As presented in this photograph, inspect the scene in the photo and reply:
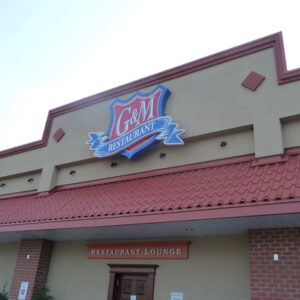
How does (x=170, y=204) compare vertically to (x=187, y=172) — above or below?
below

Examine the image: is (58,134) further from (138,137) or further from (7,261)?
(7,261)

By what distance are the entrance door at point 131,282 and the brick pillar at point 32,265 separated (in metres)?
2.79

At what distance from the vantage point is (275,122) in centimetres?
855

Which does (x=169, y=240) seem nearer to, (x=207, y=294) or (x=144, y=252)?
(x=144, y=252)

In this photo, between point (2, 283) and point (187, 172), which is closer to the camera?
point (187, 172)

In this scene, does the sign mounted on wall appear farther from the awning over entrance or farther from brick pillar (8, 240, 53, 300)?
brick pillar (8, 240, 53, 300)

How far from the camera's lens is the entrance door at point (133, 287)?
9.30 meters

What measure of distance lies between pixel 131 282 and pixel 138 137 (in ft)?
14.2

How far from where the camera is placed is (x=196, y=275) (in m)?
8.57

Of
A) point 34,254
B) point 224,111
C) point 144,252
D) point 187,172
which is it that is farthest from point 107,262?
point 224,111

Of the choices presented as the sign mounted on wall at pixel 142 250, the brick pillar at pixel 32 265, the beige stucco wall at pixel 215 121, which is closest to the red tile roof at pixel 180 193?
the beige stucco wall at pixel 215 121

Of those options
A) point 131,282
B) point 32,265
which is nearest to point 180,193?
point 131,282

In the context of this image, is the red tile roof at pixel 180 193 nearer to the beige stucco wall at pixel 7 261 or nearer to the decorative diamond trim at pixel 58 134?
the beige stucco wall at pixel 7 261

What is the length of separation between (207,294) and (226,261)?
3.00 feet
